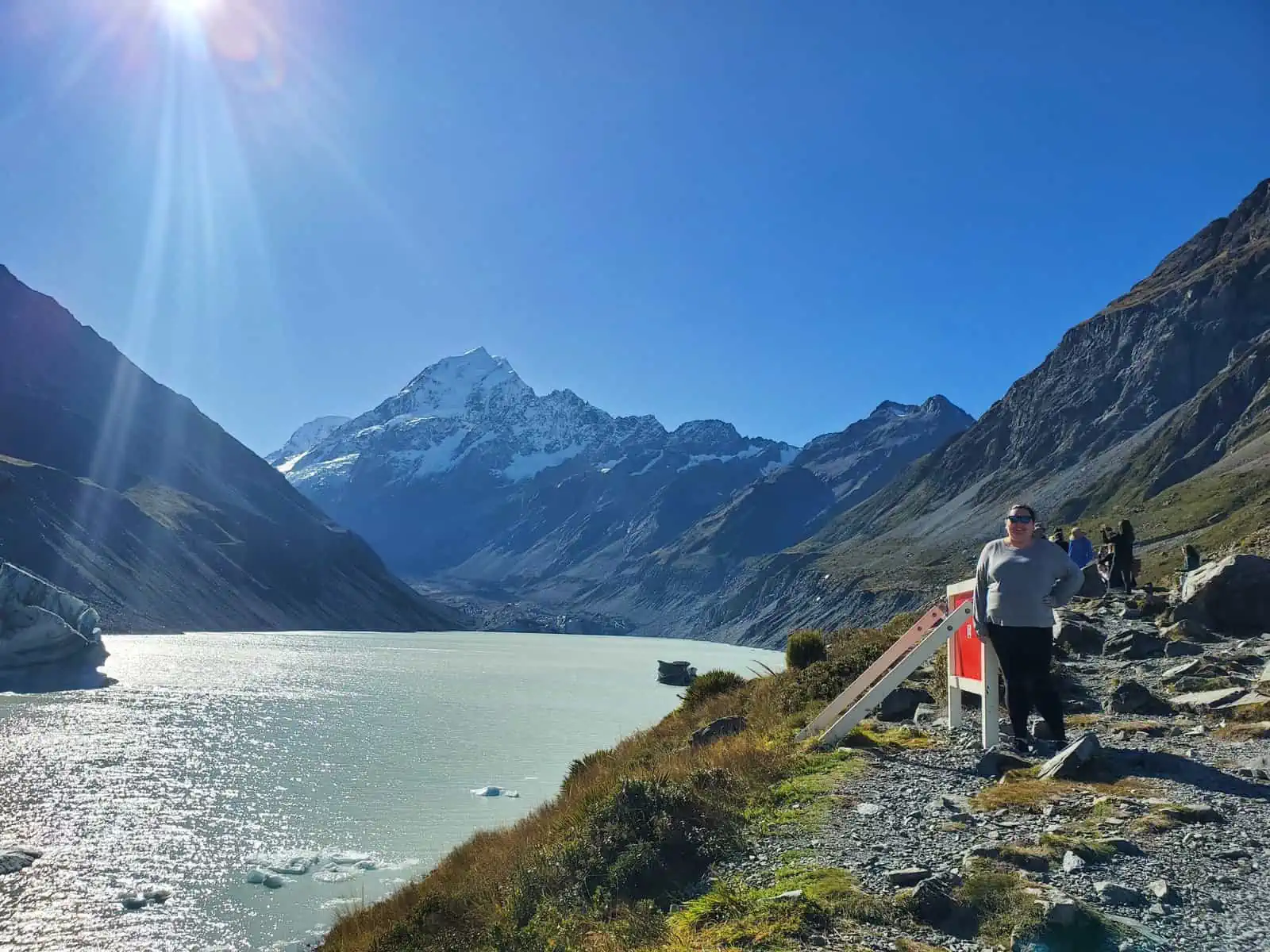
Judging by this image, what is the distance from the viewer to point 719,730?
54.2 ft

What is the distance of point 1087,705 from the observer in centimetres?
1262

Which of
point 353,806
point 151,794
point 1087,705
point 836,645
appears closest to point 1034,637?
point 1087,705

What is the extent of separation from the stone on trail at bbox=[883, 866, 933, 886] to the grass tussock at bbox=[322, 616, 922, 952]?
0.35 meters

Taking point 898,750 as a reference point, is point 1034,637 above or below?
above

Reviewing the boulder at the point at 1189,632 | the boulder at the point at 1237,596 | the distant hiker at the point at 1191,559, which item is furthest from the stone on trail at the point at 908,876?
the distant hiker at the point at 1191,559

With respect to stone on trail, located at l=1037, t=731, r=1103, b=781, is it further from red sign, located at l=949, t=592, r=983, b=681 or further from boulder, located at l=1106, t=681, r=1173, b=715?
boulder, located at l=1106, t=681, r=1173, b=715

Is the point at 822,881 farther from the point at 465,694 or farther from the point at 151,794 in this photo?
the point at 465,694

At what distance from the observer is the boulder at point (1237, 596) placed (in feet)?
54.7

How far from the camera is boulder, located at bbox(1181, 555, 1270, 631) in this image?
16672mm

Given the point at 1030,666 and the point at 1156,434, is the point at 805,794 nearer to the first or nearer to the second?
the point at 1030,666

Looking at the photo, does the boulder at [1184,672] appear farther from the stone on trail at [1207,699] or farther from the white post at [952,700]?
the white post at [952,700]

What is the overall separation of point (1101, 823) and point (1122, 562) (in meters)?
22.2

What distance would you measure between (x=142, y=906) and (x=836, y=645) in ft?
60.9

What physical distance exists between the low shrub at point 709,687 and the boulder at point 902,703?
9151mm
